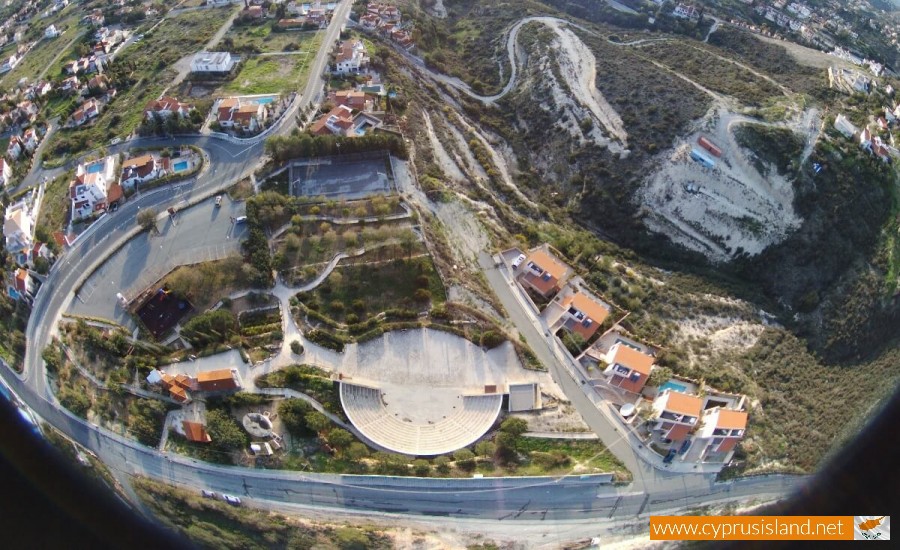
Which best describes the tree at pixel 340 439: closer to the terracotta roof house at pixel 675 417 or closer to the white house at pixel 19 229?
the terracotta roof house at pixel 675 417

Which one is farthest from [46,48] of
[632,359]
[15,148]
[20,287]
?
[632,359]

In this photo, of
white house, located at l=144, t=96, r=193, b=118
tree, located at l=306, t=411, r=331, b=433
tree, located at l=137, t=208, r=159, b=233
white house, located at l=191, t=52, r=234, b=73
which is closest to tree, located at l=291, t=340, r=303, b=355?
tree, located at l=306, t=411, r=331, b=433

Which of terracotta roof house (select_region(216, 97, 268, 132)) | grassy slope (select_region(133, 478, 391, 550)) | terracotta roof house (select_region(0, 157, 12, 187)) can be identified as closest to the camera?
grassy slope (select_region(133, 478, 391, 550))

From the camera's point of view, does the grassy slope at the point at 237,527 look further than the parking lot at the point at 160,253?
No

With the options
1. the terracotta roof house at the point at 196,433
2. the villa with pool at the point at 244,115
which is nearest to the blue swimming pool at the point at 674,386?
the terracotta roof house at the point at 196,433

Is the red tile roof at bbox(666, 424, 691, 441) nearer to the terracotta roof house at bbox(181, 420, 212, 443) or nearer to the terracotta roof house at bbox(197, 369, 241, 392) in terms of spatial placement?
the terracotta roof house at bbox(197, 369, 241, 392)

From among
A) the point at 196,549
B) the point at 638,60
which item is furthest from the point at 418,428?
the point at 638,60
